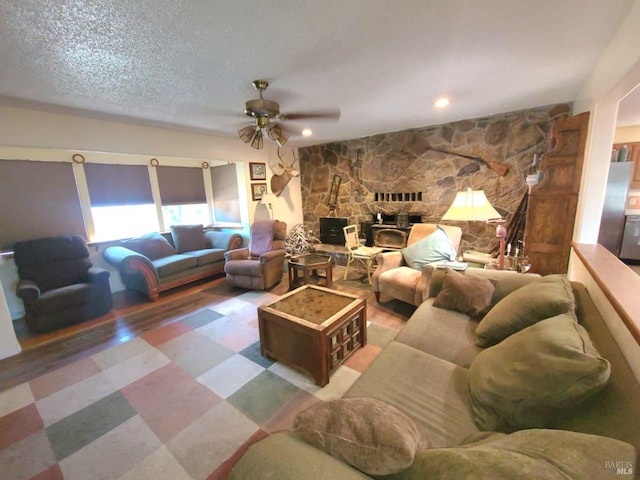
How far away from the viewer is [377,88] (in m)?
2.47

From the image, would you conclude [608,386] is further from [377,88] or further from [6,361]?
[6,361]

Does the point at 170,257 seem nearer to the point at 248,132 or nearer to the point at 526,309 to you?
the point at 248,132

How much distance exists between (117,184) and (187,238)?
1.31 m

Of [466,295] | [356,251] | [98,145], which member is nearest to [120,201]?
[98,145]

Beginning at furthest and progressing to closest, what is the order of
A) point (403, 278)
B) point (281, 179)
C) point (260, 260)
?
point (281, 179) → point (260, 260) → point (403, 278)

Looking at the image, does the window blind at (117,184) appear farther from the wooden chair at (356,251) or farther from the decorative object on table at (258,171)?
the wooden chair at (356,251)

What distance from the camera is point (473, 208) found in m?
2.26

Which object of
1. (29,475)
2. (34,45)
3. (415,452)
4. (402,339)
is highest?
(34,45)

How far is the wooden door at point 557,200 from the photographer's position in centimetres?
250

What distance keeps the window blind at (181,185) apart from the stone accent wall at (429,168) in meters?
2.16

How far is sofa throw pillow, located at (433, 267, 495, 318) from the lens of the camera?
194 centimetres

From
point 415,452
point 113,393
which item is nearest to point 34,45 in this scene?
point 113,393

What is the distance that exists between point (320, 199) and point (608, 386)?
5.11 meters

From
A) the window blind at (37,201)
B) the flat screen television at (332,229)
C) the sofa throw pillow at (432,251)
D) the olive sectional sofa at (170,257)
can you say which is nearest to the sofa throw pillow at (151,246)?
the olive sectional sofa at (170,257)
